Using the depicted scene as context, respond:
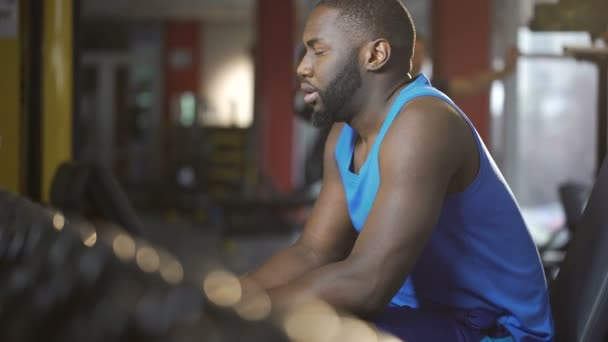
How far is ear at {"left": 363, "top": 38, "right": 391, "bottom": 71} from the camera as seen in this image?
125 centimetres

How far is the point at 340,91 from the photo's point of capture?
1275 mm

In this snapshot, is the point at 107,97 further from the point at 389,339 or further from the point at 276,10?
the point at 389,339

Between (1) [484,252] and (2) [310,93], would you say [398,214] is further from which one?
(2) [310,93]

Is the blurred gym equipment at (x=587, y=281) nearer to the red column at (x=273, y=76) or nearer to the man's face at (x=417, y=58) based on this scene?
the man's face at (x=417, y=58)

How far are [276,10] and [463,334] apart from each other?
27.4 ft

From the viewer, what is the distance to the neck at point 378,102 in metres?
1.29

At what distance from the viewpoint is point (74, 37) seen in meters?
3.24

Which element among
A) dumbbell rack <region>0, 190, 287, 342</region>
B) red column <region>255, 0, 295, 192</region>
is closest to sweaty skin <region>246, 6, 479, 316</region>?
dumbbell rack <region>0, 190, 287, 342</region>

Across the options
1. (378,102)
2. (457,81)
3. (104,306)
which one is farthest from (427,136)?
(457,81)

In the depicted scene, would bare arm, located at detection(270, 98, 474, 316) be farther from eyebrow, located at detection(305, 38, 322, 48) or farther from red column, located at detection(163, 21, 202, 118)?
red column, located at detection(163, 21, 202, 118)

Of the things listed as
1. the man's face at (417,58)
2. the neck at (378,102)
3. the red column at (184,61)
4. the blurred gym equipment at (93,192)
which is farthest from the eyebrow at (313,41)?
the red column at (184,61)

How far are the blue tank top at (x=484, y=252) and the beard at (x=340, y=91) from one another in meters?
0.09

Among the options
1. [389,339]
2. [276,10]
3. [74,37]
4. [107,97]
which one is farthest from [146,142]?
[389,339]

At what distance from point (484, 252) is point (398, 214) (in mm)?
195
